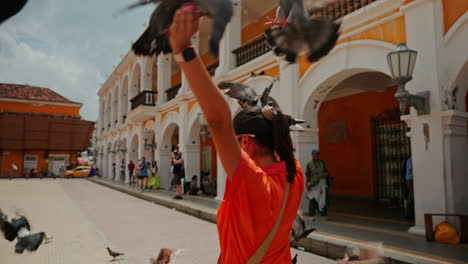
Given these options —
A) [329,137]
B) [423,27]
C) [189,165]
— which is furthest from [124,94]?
[423,27]

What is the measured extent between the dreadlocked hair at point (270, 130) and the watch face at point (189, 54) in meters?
0.47

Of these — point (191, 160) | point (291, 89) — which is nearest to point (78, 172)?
point (191, 160)

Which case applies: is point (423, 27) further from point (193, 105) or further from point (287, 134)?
point (193, 105)

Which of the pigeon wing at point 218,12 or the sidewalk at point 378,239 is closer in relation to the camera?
the pigeon wing at point 218,12

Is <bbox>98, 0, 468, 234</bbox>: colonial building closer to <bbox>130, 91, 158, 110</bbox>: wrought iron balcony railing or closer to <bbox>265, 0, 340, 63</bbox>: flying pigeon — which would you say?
<bbox>265, 0, 340, 63</bbox>: flying pigeon

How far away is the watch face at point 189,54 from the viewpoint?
2.73ft

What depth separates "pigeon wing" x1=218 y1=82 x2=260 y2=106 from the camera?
4.86 feet

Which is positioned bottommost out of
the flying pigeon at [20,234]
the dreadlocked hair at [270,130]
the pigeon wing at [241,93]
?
the flying pigeon at [20,234]

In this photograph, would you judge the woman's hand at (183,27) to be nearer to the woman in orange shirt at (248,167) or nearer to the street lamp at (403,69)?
the woman in orange shirt at (248,167)

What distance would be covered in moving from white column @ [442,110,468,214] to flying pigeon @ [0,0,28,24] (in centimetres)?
545

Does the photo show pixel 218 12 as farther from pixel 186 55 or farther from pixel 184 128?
pixel 184 128

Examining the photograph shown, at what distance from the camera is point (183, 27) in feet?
2.60

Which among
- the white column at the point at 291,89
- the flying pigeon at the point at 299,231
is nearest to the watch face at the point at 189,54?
the flying pigeon at the point at 299,231

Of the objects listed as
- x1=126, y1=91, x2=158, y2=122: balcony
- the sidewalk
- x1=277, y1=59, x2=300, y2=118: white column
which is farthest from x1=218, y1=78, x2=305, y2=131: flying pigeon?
x1=126, y1=91, x2=158, y2=122: balcony
